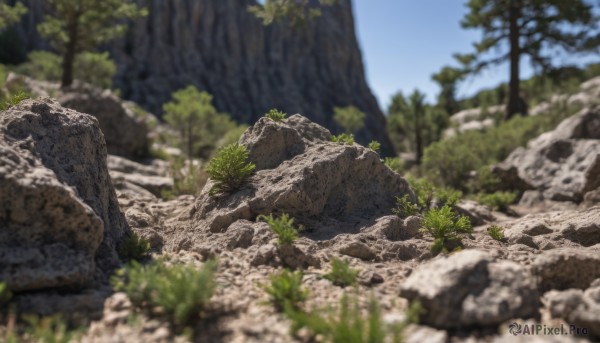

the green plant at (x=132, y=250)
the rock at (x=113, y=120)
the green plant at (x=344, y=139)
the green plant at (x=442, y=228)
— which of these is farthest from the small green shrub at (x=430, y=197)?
the rock at (x=113, y=120)

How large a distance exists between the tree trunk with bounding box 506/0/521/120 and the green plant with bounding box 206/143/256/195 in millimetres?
18720

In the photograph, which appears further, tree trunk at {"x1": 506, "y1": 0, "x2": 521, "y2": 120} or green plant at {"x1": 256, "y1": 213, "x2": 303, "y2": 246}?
tree trunk at {"x1": 506, "y1": 0, "x2": 521, "y2": 120}

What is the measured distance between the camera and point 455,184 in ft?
47.7

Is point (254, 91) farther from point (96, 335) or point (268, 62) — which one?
point (96, 335)

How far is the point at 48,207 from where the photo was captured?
15.6 feet

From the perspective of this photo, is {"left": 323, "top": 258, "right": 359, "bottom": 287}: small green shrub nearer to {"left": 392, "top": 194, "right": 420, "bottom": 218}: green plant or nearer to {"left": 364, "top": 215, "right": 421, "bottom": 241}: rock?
{"left": 364, "top": 215, "right": 421, "bottom": 241}: rock

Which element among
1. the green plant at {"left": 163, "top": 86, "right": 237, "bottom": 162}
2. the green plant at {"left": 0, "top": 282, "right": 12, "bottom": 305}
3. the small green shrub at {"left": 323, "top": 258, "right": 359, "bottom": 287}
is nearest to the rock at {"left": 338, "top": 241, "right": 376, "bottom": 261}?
the small green shrub at {"left": 323, "top": 258, "right": 359, "bottom": 287}

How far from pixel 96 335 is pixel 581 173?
11771mm

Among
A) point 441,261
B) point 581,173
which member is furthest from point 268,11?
point 441,261

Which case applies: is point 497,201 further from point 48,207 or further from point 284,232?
point 48,207

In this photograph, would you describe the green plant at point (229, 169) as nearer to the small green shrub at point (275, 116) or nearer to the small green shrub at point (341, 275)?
the small green shrub at point (275, 116)

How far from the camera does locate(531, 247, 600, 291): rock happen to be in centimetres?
482

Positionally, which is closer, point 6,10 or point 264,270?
point 264,270

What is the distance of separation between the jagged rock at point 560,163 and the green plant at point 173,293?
979cm
